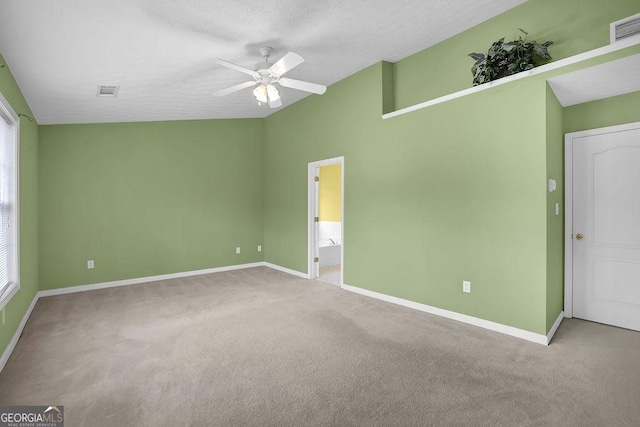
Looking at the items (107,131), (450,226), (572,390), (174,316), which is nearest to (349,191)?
(450,226)

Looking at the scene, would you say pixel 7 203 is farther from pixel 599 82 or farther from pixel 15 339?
pixel 599 82

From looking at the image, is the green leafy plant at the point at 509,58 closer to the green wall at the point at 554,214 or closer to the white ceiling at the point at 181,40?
the green wall at the point at 554,214

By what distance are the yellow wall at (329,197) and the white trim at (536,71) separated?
3717mm

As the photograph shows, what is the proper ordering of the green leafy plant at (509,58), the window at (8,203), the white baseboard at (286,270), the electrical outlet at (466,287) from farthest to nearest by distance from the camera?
the white baseboard at (286,270), the electrical outlet at (466,287), the green leafy plant at (509,58), the window at (8,203)

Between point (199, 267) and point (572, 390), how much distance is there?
17.6 feet

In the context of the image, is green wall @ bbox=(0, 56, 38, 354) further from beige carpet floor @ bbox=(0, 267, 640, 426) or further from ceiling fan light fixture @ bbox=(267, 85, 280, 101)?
ceiling fan light fixture @ bbox=(267, 85, 280, 101)

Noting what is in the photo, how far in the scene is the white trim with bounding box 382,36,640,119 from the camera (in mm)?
2521

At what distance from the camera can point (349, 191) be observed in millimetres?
4875

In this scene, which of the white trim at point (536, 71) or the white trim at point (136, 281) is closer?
the white trim at point (536, 71)

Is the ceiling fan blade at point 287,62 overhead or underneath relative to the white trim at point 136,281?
overhead

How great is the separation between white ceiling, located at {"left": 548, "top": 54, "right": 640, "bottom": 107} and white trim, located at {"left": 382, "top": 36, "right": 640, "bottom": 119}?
94 mm

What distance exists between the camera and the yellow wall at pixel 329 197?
7.85 m

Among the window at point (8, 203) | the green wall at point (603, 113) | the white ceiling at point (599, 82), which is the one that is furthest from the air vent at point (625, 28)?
the window at point (8, 203)

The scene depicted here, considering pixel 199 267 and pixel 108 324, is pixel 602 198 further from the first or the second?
pixel 199 267
